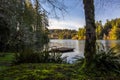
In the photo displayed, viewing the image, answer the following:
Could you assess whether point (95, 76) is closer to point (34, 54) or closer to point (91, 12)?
point (91, 12)

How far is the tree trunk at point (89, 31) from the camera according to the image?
22.6ft

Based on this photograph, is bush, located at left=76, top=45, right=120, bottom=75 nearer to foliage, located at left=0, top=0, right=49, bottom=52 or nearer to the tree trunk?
the tree trunk

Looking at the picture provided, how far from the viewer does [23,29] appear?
77.6 ft

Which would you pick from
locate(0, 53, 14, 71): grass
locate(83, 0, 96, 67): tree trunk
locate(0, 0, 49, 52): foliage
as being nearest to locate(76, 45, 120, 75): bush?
locate(83, 0, 96, 67): tree trunk

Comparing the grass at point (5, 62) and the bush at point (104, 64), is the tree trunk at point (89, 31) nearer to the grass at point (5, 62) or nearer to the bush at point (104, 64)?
the bush at point (104, 64)

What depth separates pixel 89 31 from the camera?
272 inches

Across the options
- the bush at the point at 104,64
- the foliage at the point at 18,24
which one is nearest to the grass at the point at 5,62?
the foliage at the point at 18,24

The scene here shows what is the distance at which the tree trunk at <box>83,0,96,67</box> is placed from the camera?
689cm

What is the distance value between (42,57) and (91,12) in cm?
397

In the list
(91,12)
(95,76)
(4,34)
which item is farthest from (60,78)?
(4,34)

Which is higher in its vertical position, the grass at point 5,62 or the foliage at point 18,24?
the foliage at point 18,24

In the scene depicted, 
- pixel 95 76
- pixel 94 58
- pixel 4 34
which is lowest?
pixel 95 76

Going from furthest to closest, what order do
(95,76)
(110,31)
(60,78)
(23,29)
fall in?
1. (110,31)
2. (23,29)
3. (95,76)
4. (60,78)

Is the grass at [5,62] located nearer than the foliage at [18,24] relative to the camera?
Yes
